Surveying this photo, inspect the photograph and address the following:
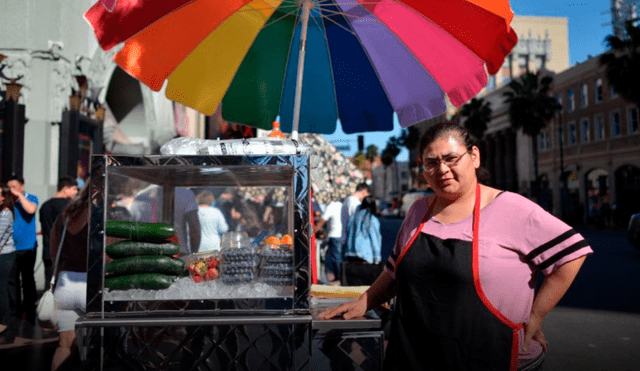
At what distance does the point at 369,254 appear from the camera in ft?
26.2

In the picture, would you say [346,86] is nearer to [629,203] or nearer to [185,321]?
[185,321]

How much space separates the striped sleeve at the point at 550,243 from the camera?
2.04 metres

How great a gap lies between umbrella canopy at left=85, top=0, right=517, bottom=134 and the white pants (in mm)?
1719

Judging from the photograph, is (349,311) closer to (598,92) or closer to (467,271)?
(467,271)

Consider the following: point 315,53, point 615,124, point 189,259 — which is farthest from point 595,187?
point 189,259

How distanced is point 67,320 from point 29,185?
8123 millimetres

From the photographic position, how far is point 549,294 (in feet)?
6.93

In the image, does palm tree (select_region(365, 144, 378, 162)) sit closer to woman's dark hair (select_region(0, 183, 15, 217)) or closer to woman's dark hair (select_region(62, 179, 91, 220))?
woman's dark hair (select_region(0, 183, 15, 217))

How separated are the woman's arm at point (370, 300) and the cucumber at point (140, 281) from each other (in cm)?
84

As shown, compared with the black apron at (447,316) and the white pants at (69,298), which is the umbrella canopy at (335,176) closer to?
the white pants at (69,298)

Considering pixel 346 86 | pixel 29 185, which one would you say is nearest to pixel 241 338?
pixel 346 86

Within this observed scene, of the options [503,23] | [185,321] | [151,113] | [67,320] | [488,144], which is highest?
[488,144]

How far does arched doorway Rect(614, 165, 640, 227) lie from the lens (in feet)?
124

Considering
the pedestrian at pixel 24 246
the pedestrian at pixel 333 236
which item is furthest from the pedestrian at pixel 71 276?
the pedestrian at pixel 333 236
